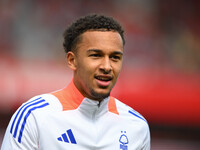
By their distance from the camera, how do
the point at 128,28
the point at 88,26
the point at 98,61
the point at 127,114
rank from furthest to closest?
the point at 128,28 → the point at 127,114 → the point at 88,26 → the point at 98,61

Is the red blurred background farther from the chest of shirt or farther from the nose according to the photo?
the nose

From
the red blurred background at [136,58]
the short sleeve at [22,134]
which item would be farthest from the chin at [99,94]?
the red blurred background at [136,58]

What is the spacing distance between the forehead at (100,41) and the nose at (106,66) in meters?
0.08

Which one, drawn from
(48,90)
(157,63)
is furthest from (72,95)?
(157,63)

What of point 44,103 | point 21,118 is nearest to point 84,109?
point 44,103

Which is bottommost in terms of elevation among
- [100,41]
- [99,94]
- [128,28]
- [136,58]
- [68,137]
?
[68,137]

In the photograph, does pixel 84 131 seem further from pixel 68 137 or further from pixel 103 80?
pixel 103 80

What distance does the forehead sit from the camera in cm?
238

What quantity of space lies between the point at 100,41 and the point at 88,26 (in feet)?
0.45

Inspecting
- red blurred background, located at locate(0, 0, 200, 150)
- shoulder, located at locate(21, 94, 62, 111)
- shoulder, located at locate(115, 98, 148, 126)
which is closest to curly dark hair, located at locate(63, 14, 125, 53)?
shoulder, located at locate(21, 94, 62, 111)

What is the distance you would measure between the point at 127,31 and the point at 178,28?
0.94 m

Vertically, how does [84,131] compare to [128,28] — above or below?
below

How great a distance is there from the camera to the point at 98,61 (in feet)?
7.73

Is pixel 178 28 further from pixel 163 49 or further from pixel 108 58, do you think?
pixel 108 58
